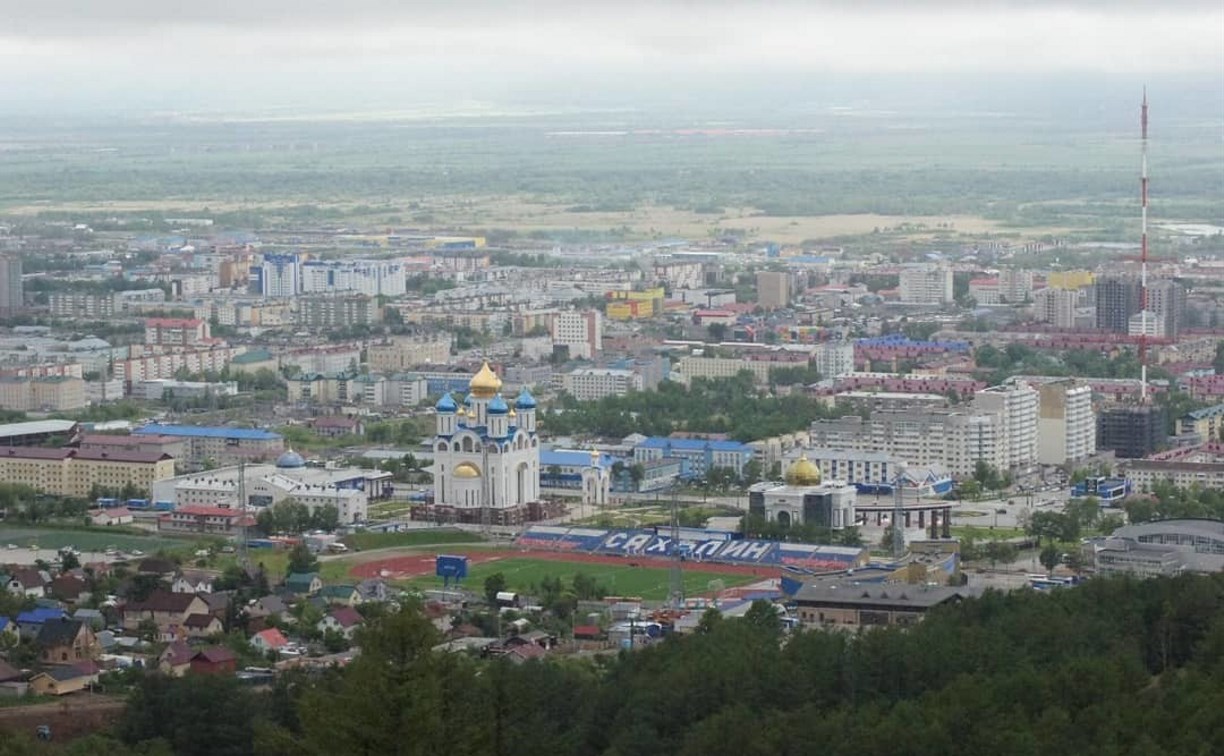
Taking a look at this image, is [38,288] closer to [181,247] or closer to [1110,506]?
[181,247]

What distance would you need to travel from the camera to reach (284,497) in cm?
2444

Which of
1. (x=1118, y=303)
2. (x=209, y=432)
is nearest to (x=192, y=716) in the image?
(x=209, y=432)

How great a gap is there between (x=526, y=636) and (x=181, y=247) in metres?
34.3

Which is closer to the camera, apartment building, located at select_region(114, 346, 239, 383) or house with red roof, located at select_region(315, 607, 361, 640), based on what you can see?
house with red roof, located at select_region(315, 607, 361, 640)

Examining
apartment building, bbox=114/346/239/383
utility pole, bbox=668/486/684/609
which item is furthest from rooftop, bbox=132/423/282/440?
utility pole, bbox=668/486/684/609

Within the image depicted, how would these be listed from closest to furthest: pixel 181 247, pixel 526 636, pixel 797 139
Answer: pixel 526 636 → pixel 181 247 → pixel 797 139

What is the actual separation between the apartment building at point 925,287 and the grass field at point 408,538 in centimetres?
2106

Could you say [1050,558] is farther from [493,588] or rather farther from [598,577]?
[493,588]

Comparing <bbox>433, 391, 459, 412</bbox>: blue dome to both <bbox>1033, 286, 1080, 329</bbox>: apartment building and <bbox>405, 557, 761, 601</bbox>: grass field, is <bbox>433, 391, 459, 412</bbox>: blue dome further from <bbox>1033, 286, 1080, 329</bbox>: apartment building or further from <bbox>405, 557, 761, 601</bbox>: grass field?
<bbox>1033, 286, 1080, 329</bbox>: apartment building

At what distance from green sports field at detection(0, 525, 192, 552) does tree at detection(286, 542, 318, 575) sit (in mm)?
1504

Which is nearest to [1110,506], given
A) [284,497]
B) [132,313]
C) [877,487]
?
[877,487]

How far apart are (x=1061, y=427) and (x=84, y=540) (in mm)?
9246

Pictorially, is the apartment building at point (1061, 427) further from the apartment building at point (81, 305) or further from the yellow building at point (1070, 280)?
the apartment building at point (81, 305)

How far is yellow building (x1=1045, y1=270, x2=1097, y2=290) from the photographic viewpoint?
41938mm
